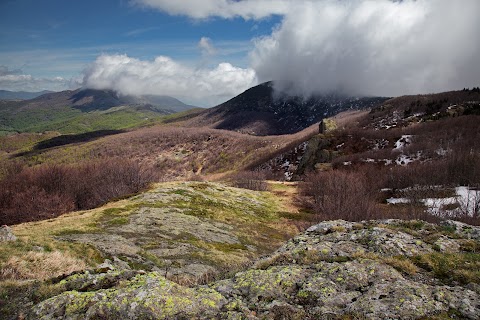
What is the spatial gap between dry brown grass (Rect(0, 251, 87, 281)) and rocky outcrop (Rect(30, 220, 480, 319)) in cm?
531

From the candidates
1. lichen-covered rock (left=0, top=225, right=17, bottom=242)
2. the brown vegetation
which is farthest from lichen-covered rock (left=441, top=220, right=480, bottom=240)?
the brown vegetation

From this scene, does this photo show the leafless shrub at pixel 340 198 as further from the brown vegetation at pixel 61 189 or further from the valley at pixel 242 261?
the brown vegetation at pixel 61 189

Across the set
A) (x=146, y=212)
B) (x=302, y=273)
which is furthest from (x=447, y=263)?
(x=146, y=212)

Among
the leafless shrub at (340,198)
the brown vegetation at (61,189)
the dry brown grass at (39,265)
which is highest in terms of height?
the dry brown grass at (39,265)

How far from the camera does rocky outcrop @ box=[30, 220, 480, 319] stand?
7.11m

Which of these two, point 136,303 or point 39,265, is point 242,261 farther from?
point 136,303

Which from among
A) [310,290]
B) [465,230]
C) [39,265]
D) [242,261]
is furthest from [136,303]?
[242,261]

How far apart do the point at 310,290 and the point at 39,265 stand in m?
12.3

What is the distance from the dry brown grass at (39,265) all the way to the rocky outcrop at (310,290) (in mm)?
5314

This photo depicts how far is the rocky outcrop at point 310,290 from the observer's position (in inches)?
280

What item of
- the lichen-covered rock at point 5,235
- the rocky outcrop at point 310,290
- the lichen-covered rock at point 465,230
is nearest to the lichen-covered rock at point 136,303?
the rocky outcrop at point 310,290

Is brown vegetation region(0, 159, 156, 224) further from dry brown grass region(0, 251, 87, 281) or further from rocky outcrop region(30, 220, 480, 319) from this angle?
rocky outcrop region(30, 220, 480, 319)

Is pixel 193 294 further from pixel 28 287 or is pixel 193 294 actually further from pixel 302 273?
pixel 28 287

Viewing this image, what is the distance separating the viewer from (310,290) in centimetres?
831
